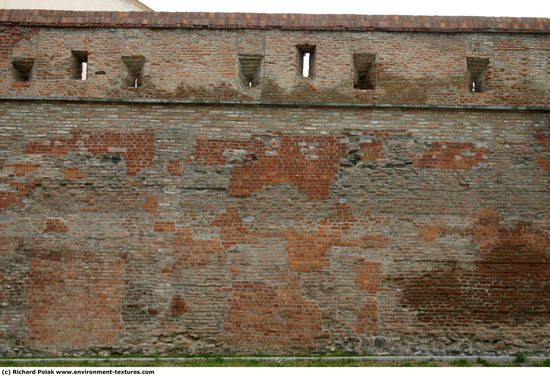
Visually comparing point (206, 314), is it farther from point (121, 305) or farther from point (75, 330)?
point (75, 330)

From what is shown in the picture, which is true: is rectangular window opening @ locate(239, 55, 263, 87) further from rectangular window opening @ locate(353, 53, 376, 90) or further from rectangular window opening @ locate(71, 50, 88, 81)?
rectangular window opening @ locate(71, 50, 88, 81)

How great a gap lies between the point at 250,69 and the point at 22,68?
3397mm

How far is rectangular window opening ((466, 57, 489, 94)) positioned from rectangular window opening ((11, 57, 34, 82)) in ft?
21.3

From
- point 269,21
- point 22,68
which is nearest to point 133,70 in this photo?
point 22,68

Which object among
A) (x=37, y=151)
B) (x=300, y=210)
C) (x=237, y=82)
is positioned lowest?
(x=300, y=210)

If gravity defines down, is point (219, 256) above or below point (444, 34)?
below

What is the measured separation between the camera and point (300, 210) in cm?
940

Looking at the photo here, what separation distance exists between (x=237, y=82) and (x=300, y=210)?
6.93ft

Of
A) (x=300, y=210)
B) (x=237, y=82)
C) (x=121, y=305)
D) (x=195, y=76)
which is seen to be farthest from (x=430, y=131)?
(x=121, y=305)

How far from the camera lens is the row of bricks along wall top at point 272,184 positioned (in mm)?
9180

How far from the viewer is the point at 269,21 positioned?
32.6ft

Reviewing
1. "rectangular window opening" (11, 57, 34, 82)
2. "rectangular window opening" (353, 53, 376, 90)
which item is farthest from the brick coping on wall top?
"rectangular window opening" (11, 57, 34, 82)

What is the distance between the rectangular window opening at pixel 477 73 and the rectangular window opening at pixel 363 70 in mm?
1428

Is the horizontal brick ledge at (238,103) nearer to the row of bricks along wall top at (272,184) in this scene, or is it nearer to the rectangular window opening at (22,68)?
the row of bricks along wall top at (272,184)
